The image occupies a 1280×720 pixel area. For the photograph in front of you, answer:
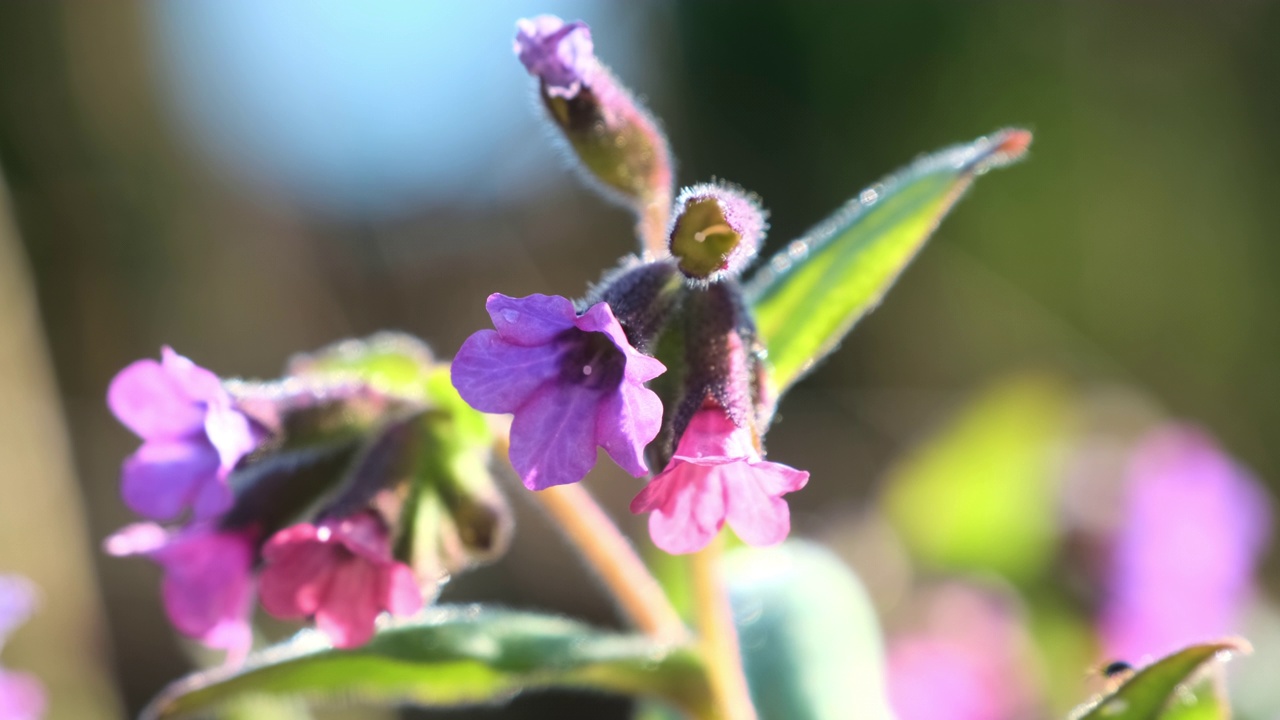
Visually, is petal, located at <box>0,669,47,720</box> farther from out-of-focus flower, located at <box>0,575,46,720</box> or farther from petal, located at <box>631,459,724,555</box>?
petal, located at <box>631,459,724,555</box>

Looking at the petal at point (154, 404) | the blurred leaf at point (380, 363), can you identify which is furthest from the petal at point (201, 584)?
the blurred leaf at point (380, 363)

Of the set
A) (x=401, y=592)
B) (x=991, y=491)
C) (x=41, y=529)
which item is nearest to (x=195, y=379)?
(x=401, y=592)

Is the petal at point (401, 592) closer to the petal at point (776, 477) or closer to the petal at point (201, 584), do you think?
the petal at point (201, 584)

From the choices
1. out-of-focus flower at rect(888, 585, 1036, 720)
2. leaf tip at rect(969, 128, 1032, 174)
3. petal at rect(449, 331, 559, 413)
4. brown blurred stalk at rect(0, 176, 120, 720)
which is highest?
brown blurred stalk at rect(0, 176, 120, 720)

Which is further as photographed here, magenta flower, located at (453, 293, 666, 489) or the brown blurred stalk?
the brown blurred stalk

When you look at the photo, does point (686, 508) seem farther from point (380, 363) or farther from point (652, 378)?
point (380, 363)

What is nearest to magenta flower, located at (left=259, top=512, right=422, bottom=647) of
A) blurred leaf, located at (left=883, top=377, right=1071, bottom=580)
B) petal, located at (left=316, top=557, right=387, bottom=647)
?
petal, located at (left=316, top=557, right=387, bottom=647)
